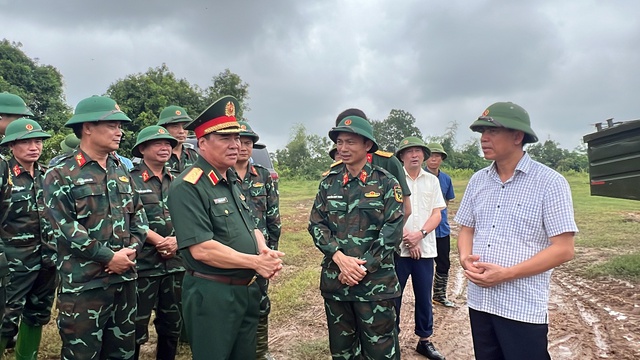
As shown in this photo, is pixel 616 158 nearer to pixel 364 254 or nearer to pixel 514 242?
pixel 514 242

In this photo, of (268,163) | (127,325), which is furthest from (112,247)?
(268,163)

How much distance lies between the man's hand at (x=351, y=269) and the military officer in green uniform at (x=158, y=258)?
1538mm

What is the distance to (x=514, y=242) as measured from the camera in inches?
92.0

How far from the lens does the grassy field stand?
4.12 m

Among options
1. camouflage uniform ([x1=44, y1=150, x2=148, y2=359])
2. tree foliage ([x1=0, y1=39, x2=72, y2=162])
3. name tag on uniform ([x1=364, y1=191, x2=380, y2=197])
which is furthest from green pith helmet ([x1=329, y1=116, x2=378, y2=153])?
tree foliage ([x1=0, y1=39, x2=72, y2=162])

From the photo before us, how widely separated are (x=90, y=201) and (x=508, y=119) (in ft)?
8.79

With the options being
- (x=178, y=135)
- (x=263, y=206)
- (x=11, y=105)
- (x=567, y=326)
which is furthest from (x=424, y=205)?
(x=11, y=105)

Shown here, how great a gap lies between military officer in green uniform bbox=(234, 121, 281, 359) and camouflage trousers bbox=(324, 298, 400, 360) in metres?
0.95

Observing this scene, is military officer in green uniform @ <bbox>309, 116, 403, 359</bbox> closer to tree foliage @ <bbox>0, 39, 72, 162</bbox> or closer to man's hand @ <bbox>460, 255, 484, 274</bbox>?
man's hand @ <bbox>460, 255, 484, 274</bbox>

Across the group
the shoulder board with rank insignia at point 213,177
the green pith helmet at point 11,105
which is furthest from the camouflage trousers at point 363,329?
the green pith helmet at point 11,105

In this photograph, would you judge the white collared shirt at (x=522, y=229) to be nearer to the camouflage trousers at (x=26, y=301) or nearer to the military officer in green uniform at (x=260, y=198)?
the military officer in green uniform at (x=260, y=198)

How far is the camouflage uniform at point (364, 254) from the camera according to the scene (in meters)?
2.89

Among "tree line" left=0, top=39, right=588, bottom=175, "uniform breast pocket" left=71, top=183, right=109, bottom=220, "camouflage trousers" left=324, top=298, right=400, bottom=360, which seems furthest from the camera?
"tree line" left=0, top=39, right=588, bottom=175

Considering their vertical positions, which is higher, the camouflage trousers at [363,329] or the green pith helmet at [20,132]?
the green pith helmet at [20,132]
